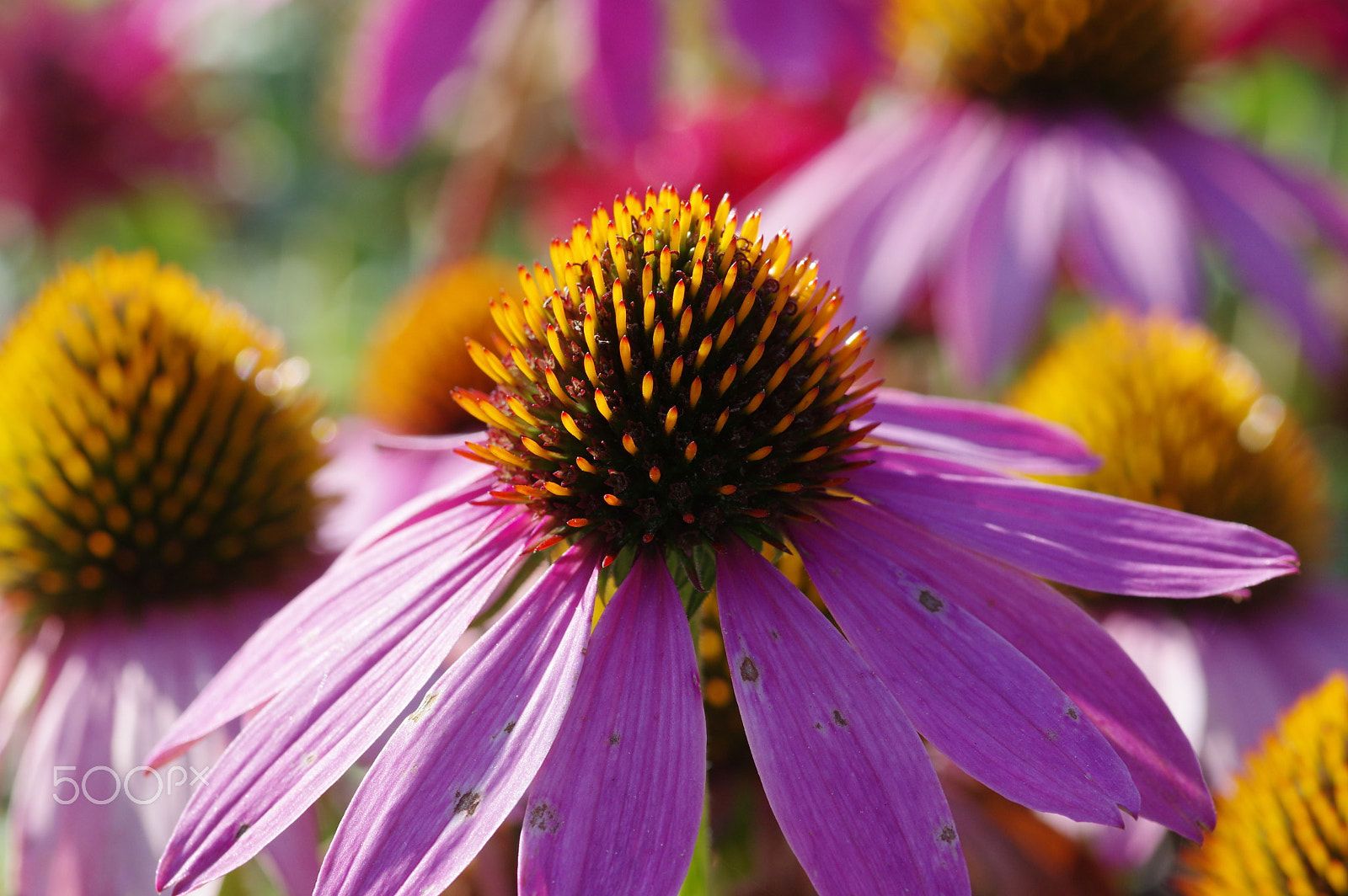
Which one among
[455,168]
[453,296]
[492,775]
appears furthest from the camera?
[455,168]

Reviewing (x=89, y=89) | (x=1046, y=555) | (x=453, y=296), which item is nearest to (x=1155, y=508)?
(x=1046, y=555)

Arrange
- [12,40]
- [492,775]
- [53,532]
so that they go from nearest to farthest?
[492,775] → [53,532] → [12,40]

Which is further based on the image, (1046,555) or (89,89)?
(89,89)

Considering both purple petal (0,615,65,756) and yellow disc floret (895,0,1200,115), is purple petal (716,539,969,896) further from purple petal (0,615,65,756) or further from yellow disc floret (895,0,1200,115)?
yellow disc floret (895,0,1200,115)

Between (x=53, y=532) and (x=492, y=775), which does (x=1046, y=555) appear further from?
(x=53, y=532)

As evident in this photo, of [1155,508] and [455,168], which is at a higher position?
[455,168]

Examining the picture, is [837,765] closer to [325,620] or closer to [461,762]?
[461,762]

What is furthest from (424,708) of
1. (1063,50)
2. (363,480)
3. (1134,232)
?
(1063,50)
